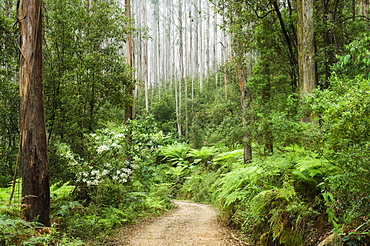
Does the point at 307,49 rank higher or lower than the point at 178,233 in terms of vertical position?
Result: higher

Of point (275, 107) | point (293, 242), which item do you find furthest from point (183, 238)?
point (275, 107)

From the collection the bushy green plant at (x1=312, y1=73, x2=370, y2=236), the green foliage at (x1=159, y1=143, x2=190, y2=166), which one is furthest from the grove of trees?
the green foliage at (x1=159, y1=143, x2=190, y2=166)

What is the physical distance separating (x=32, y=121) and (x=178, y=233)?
3.74 metres

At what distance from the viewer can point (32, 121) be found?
5273mm

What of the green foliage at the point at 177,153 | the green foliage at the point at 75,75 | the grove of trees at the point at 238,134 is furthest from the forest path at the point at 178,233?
the green foliage at the point at 177,153

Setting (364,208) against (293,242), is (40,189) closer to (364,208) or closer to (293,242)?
(293,242)

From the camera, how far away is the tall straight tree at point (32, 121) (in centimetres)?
519

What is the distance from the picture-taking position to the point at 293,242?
3.94 metres

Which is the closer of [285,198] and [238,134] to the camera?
[285,198]

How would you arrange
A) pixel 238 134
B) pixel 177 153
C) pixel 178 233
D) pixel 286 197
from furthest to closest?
pixel 177 153 → pixel 238 134 → pixel 178 233 → pixel 286 197

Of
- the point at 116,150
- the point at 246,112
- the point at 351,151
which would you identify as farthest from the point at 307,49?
the point at 116,150

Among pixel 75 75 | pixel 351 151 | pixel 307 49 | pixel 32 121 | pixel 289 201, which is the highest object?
pixel 307 49

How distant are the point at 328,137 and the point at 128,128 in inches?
182

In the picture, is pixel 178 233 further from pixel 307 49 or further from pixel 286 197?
pixel 307 49
